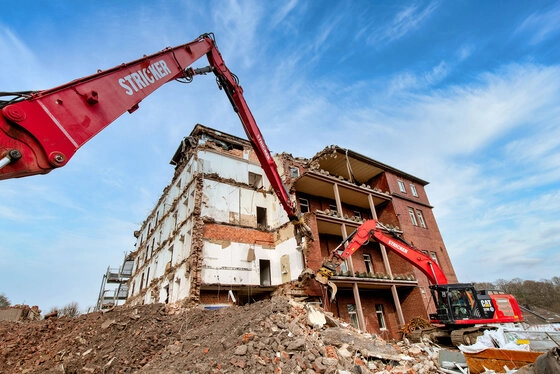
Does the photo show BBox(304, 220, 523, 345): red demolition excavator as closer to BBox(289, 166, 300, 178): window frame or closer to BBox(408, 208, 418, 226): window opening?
BBox(289, 166, 300, 178): window frame

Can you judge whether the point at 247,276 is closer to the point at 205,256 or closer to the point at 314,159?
the point at 205,256

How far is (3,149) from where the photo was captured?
2.89 meters

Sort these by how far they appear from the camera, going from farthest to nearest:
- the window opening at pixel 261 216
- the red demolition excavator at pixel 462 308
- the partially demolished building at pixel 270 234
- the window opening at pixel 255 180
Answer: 1. the window opening at pixel 255 180
2. the window opening at pixel 261 216
3. the partially demolished building at pixel 270 234
4. the red demolition excavator at pixel 462 308

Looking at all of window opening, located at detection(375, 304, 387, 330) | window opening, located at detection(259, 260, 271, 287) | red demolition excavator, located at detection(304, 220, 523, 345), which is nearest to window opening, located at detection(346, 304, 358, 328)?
window opening, located at detection(375, 304, 387, 330)

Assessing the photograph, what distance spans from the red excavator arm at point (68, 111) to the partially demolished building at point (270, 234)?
1223 centimetres

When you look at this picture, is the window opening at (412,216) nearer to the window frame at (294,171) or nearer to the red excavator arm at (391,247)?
the red excavator arm at (391,247)

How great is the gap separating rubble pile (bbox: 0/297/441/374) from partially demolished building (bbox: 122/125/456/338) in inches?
139

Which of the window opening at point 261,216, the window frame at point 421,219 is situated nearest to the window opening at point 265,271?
the window opening at point 261,216

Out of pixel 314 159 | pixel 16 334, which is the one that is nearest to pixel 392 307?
pixel 314 159

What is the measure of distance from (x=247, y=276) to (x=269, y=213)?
4927mm

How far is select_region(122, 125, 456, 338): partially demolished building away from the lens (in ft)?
54.3

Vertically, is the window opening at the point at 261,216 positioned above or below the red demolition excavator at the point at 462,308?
above

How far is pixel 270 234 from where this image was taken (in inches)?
770

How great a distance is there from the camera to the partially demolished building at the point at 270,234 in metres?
16.6
